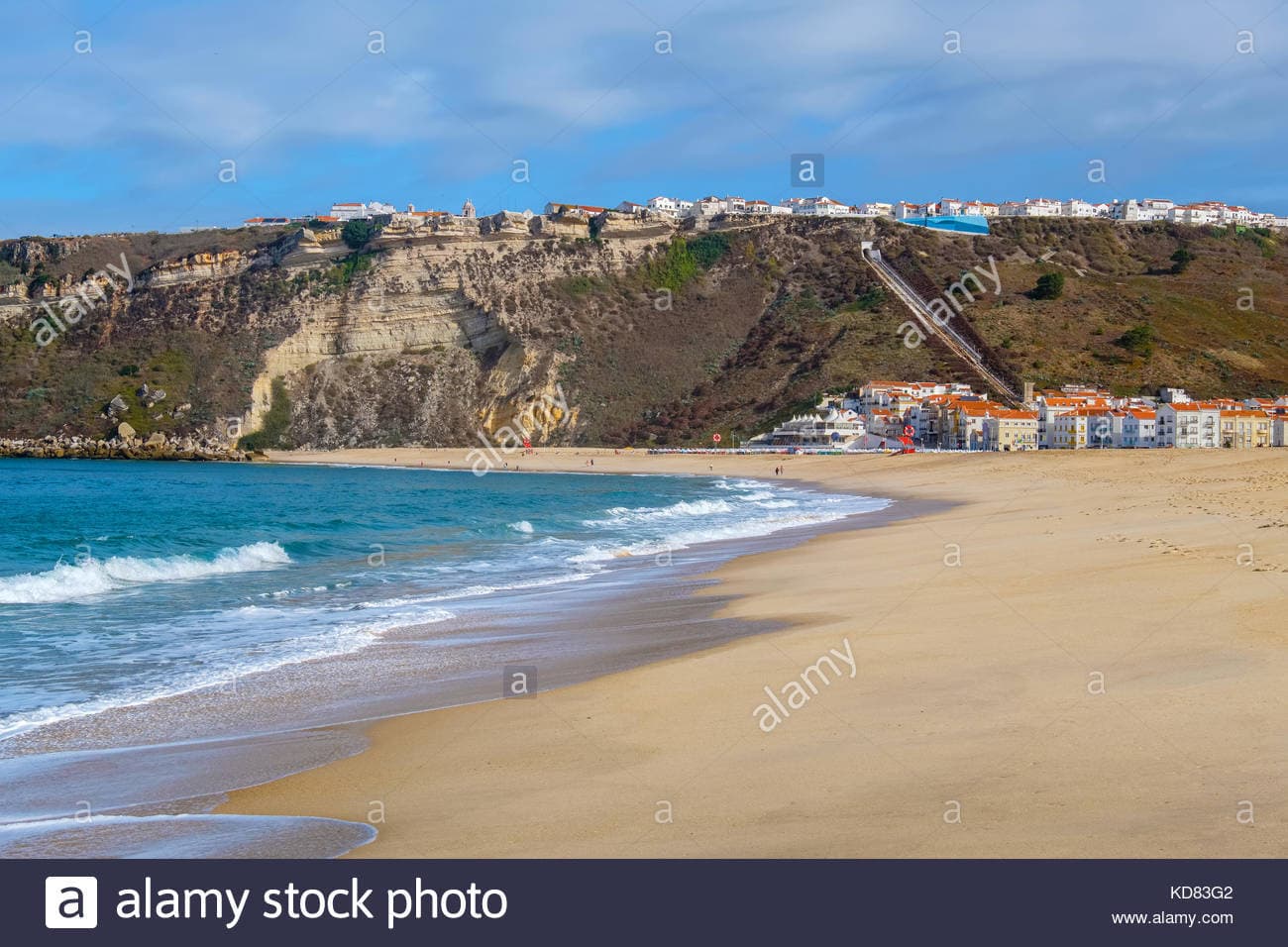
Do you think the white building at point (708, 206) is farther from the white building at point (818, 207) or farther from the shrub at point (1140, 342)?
the shrub at point (1140, 342)

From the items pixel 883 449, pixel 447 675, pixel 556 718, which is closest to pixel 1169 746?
pixel 556 718

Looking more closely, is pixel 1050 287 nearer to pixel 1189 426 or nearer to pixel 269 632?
pixel 1189 426

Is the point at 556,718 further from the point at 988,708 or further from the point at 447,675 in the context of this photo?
the point at 988,708

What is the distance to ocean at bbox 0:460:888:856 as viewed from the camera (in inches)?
291

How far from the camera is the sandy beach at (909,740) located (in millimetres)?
5766

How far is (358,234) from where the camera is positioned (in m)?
100

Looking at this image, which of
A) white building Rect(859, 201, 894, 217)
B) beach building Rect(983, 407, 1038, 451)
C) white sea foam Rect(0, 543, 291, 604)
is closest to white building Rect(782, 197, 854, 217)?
white building Rect(859, 201, 894, 217)

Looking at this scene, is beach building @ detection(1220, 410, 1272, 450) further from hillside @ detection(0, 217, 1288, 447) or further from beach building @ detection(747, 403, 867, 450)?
beach building @ detection(747, 403, 867, 450)

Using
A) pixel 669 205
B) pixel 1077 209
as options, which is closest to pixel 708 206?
pixel 669 205

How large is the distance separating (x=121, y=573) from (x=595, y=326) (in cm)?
7631

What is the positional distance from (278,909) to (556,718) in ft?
13.0

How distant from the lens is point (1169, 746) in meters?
6.75

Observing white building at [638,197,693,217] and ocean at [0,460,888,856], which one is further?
white building at [638,197,693,217]

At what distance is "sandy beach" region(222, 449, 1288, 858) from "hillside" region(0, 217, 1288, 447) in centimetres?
6489
